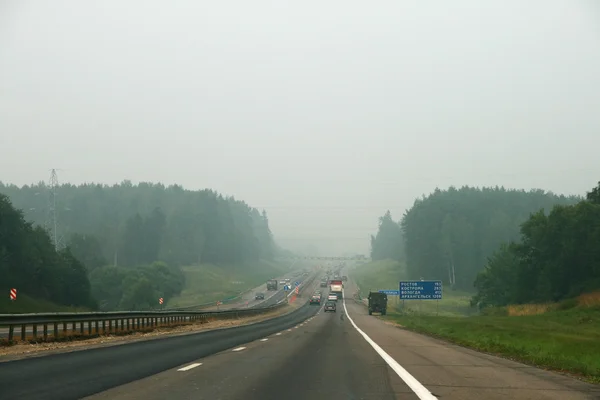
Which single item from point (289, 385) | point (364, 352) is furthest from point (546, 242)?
point (289, 385)

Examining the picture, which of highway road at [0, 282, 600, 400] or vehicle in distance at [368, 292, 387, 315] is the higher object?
highway road at [0, 282, 600, 400]

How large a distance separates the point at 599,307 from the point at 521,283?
43310mm

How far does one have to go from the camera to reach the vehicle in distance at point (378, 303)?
9156cm

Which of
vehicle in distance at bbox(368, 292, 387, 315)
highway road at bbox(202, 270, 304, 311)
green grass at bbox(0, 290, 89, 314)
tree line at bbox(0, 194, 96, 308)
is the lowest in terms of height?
highway road at bbox(202, 270, 304, 311)

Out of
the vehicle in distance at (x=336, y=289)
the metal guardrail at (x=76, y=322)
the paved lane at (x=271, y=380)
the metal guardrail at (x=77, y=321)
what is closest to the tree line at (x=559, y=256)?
the vehicle in distance at (x=336, y=289)

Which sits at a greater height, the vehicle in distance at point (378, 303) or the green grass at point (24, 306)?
the green grass at point (24, 306)

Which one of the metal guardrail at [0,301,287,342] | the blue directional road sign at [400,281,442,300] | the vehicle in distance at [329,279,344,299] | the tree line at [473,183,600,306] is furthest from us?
the vehicle in distance at [329,279,344,299]

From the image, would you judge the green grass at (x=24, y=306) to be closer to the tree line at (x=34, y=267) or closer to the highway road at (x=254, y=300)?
the tree line at (x=34, y=267)

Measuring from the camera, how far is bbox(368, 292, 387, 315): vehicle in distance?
91.6 meters

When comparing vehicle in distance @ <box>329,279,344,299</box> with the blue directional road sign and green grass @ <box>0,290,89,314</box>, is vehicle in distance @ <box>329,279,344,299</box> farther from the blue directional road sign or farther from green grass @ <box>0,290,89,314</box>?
the blue directional road sign

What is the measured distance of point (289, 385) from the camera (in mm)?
12742

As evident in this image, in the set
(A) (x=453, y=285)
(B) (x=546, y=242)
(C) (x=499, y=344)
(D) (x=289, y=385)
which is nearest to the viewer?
(D) (x=289, y=385)

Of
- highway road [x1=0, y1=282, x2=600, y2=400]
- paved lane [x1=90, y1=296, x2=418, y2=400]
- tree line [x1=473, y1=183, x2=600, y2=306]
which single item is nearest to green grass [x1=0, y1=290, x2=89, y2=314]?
highway road [x1=0, y1=282, x2=600, y2=400]

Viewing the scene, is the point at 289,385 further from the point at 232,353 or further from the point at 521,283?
the point at 521,283
